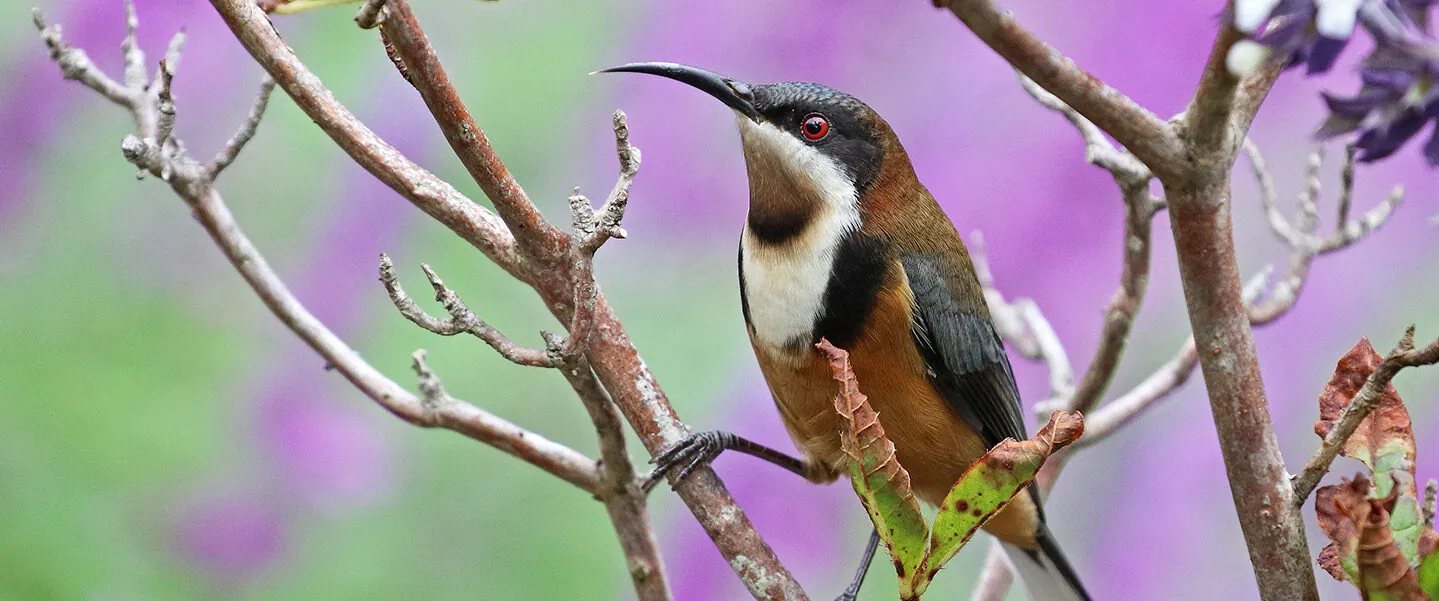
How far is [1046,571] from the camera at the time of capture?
1.51 meters

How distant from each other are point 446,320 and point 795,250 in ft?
1.54

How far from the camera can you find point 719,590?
223 cm

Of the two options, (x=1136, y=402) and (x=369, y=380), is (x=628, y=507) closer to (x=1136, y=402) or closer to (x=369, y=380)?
(x=369, y=380)

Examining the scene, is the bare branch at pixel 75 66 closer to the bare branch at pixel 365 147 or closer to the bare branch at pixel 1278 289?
the bare branch at pixel 365 147

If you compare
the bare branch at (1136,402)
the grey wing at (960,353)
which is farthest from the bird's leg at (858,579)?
the bare branch at (1136,402)

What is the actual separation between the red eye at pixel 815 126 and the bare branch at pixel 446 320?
0.49 metres

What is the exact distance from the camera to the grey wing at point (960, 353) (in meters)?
1.34

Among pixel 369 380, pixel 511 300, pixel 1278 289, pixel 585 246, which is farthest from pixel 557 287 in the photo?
pixel 511 300

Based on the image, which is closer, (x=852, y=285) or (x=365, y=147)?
(x=365, y=147)

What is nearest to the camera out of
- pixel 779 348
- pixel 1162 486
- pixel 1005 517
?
pixel 779 348

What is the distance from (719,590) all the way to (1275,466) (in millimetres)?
1479

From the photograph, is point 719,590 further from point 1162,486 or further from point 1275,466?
point 1275,466

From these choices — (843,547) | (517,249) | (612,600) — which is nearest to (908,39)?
(843,547)

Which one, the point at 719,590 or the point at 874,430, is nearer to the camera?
the point at 874,430
